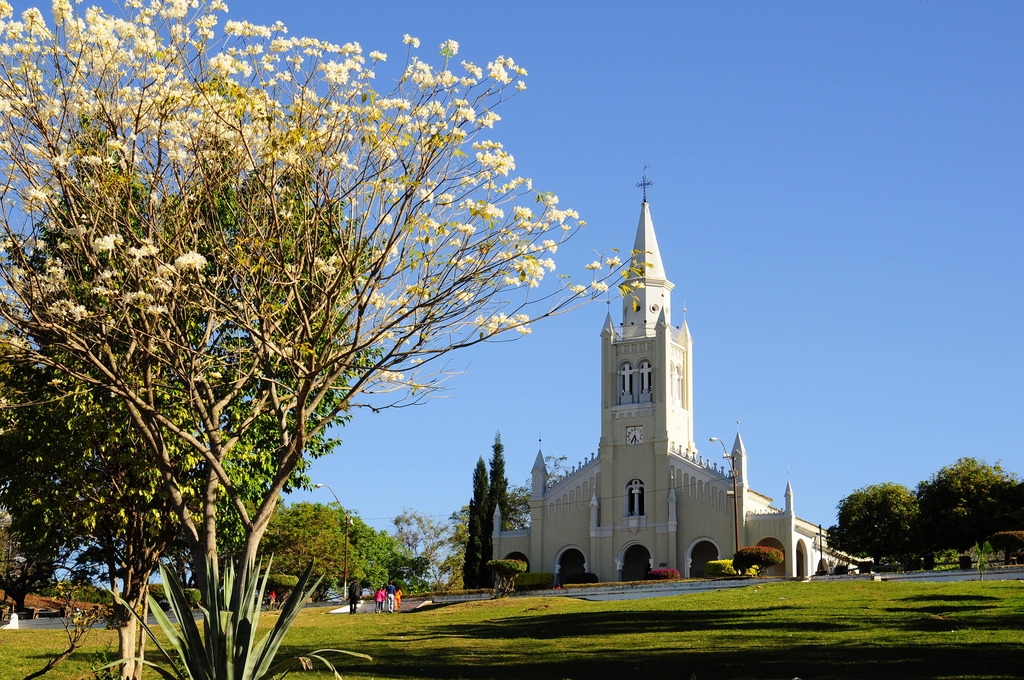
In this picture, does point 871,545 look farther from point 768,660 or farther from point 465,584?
point 768,660

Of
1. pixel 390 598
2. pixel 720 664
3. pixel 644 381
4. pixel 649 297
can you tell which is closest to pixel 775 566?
pixel 644 381

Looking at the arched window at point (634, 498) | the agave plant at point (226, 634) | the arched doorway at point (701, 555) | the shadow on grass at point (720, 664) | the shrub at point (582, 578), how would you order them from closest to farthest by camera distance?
the agave plant at point (226, 634), the shadow on grass at point (720, 664), the shrub at point (582, 578), the arched doorway at point (701, 555), the arched window at point (634, 498)

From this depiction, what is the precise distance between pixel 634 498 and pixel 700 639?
42.7 meters

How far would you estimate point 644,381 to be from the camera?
64062 mm

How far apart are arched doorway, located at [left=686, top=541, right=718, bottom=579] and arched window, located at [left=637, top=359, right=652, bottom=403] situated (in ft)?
29.0

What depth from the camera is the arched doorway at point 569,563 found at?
64312 millimetres

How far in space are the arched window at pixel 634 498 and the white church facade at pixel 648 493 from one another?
58 millimetres

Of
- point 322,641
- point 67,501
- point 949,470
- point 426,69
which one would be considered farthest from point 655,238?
point 426,69

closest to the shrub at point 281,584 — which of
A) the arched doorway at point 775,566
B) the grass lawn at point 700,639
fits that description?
the grass lawn at point 700,639

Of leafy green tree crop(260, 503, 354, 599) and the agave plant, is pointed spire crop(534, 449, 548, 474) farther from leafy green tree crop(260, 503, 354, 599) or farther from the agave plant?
the agave plant

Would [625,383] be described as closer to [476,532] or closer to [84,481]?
[476,532]

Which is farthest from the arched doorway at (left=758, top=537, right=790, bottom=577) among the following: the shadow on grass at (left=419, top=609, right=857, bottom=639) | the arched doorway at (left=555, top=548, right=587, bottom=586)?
the shadow on grass at (left=419, top=609, right=857, bottom=639)

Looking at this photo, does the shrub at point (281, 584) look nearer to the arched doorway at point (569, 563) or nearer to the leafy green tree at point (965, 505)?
the arched doorway at point (569, 563)

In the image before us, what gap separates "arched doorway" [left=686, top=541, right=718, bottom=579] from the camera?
Result: 6066cm
